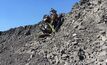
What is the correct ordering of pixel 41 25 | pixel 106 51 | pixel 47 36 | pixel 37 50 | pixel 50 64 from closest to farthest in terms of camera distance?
pixel 106 51 → pixel 50 64 → pixel 37 50 → pixel 47 36 → pixel 41 25

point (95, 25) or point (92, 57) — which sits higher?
point (95, 25)

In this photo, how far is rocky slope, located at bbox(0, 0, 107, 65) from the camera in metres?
14.6

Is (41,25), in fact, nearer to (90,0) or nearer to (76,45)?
(90,0)

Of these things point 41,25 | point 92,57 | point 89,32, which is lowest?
point 92,57

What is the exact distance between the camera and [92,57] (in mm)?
14055

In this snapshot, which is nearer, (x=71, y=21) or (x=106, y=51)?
(x=106, y=51)

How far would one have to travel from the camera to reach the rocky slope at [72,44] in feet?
47.8

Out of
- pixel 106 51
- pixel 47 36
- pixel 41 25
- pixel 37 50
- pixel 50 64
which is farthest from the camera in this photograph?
pixel 41 25

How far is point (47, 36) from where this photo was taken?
18922 millimetres

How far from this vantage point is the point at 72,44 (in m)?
15.9

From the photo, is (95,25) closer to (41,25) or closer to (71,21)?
(71,21)

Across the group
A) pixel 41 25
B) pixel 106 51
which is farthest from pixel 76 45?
pixel 41 25

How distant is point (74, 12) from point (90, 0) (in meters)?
1.11

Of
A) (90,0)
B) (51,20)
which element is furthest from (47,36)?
(90,0)
